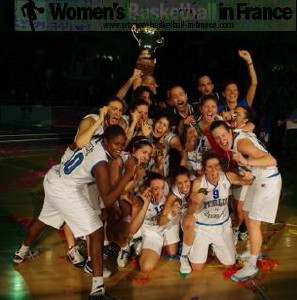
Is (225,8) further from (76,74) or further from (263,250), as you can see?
(263,250)

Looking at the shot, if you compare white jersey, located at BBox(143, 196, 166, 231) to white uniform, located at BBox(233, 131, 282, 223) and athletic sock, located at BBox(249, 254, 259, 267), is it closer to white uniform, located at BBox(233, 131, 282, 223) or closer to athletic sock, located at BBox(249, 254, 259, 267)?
white uniform, located at BBox(233, 131, 282, 223)

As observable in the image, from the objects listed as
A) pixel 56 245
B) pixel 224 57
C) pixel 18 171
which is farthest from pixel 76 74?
pixel 56 245

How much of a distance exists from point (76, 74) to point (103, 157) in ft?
50.5

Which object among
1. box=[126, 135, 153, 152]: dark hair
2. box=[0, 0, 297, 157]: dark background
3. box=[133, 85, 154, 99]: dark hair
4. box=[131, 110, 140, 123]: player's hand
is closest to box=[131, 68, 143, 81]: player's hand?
box=[133, 85, 154, 99]: dark hair

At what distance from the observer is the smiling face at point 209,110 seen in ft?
22.3

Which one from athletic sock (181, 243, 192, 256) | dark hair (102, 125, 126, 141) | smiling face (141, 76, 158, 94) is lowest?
athletic sock (181, 243, 192, 256)

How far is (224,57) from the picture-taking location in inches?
744

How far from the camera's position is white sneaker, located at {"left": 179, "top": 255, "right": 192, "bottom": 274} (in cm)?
632

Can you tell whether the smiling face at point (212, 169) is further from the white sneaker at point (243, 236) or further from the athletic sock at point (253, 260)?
the white sneaker at point (243, 236)

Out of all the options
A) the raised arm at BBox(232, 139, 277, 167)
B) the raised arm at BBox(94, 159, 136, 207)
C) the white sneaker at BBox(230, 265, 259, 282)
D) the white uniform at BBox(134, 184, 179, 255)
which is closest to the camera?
the raised arm at BBox(94, 159, 136, 207)

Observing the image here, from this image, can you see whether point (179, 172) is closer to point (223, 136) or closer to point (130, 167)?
point (223, 136)

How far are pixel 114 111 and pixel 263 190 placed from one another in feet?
5.79

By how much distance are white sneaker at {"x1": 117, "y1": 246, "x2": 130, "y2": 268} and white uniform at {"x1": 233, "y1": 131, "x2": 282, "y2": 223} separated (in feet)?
4.27

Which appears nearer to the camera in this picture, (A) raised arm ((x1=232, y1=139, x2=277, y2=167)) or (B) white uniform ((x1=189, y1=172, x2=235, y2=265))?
(A) raised arm ((x1=232, y1=139, x2=277, y2=167))
